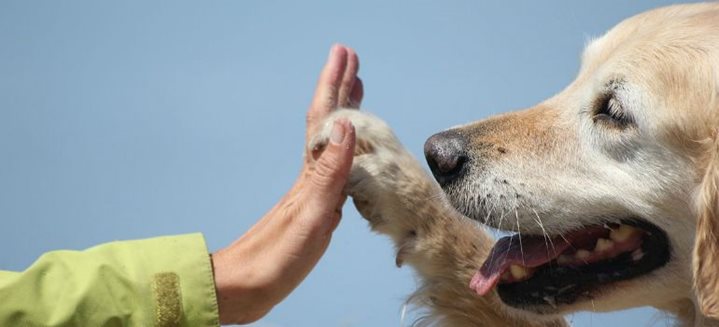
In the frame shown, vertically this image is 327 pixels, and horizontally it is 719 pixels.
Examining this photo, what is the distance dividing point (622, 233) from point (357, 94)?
3.29ft

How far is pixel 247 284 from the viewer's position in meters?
2.71

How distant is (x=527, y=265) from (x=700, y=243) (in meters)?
0.50

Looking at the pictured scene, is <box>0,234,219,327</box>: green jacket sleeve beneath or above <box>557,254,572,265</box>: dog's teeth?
above

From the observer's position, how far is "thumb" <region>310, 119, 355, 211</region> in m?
2.76

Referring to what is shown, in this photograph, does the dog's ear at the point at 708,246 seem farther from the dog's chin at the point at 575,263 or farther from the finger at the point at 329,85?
the finger at the point at 329,85

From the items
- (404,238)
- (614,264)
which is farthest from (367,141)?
(614,264)

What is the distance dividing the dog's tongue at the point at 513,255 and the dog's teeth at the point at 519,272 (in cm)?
1

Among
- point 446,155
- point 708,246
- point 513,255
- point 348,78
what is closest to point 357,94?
point 348,78

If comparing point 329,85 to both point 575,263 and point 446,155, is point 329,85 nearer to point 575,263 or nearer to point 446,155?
point 446,155

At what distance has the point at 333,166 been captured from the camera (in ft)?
9.07

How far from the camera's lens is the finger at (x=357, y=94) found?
323cm

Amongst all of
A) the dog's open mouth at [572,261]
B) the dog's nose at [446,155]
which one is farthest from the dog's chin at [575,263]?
the dog's nose at [446,155]

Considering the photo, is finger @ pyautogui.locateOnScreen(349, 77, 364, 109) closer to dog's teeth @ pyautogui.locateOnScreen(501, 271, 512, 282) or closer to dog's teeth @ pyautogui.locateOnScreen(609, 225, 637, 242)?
dog's teeth @ pyautogui.locateOnScreen(501, 271, 512, 282)

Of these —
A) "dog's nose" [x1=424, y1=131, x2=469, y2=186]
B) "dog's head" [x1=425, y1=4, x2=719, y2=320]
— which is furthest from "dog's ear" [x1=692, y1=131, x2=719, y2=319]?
"dog's nose" [x1=424, y1=131, x2=469, y2=186]
